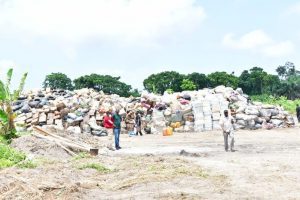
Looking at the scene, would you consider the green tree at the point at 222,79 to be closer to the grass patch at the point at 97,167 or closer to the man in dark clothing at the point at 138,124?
the man in dark clothing at the point at 138,124

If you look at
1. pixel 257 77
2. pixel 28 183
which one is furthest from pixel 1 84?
pixel 257 77

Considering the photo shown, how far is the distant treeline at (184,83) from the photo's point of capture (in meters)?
66.8

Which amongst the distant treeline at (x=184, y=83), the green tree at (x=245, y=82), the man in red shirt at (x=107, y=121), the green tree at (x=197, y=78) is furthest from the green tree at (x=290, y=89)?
the man in red shirt at (x=107, y=121)

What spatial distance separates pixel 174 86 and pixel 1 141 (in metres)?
52.5

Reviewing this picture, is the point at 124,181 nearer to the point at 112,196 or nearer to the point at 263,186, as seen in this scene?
the point at 112,196

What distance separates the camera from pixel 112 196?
30.8ft

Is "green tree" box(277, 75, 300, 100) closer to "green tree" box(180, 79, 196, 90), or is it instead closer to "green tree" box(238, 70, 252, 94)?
"green tree" box(238, 70, 252, 94)

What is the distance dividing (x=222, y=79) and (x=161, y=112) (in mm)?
40890

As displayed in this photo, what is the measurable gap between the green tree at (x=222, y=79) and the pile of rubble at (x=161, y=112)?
37.1 metres

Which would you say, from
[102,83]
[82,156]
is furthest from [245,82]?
[82,156]

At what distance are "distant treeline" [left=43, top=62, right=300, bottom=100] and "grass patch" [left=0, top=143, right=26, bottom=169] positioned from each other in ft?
166

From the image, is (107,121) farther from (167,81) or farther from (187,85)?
(167,81)

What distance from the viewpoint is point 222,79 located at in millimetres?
68750

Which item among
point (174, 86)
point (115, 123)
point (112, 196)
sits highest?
point (174, 86)
